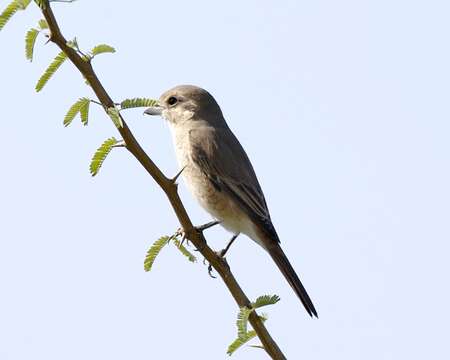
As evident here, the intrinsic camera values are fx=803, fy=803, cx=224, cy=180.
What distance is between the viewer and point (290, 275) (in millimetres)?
5758

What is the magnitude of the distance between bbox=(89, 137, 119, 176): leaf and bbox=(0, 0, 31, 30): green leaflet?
2.17 feet

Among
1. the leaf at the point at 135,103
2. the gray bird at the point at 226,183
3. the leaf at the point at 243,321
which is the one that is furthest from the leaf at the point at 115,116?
the gray bird at the point at 226,183

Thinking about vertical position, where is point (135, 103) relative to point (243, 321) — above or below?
above

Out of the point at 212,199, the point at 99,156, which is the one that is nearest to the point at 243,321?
the point at 99,156

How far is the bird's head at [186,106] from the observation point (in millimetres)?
6910

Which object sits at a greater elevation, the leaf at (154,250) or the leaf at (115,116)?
the leaf at (115,116)

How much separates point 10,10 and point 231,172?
3.21 meters

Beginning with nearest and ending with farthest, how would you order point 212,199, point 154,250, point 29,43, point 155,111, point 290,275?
point 29,43 → point 154,250 → point 290,275 → point 212,199 → point 155,111

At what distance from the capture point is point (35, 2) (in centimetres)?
313

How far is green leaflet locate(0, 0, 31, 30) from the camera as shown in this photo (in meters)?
3.24

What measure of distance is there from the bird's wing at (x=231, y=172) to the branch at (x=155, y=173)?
7.59ft

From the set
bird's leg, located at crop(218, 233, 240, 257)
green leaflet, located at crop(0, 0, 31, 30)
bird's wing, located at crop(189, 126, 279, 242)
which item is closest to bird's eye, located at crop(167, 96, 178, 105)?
bird's wing, located at crop(189, 126, 279, 242)

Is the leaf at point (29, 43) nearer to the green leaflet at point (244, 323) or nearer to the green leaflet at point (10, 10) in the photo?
the green leaflet at point (10, 10)

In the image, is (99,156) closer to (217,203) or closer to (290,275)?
(290,275)
